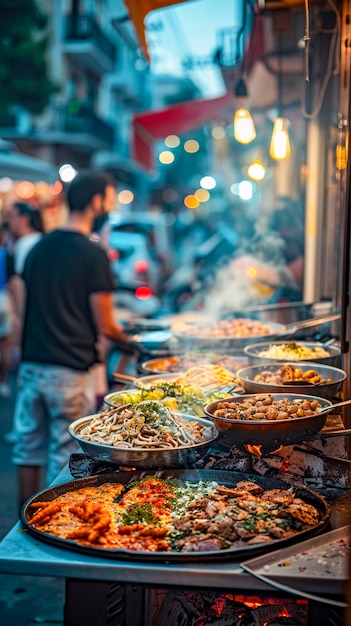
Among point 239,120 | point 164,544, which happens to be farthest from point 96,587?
point 239,120

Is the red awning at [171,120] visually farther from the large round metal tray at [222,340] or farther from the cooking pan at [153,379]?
the cooking pan at [153,379]

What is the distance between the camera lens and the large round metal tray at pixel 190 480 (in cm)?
228

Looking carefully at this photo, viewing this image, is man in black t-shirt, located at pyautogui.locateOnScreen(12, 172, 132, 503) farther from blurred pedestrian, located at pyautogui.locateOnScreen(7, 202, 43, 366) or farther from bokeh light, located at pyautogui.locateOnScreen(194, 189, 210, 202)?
bokeh light, located at pyautogui.locateOnScreen(194, 189, 210, 202)

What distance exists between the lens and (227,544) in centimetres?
239

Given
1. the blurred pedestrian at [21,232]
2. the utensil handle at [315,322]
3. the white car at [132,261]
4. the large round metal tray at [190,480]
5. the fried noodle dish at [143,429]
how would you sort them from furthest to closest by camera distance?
1. the white car at [132,261]
2. the blurred pedestrian at [21,232]
3. the utensil handle at [315,322]
4. the fried noodle dish at [143,429]
5. the large round metal tray at [190,480]

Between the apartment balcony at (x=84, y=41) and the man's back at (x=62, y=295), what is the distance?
3114 cm

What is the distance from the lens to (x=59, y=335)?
5344mm

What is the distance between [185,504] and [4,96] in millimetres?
20457

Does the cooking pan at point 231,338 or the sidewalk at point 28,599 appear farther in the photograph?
the cooking pan at point 231,338

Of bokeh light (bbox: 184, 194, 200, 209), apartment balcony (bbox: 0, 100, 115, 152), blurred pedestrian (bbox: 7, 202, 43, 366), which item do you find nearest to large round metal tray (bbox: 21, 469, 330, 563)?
blurred pedestrian (bbox: 7, 202, 43, 366)

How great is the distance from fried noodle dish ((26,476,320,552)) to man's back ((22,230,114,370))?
2.49m

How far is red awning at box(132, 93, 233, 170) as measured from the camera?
1210 cm

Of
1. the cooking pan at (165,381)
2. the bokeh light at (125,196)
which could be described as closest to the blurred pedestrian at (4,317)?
the cooking pan at (165,381)

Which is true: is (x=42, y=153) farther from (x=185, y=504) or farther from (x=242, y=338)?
(x=185, y=504)
